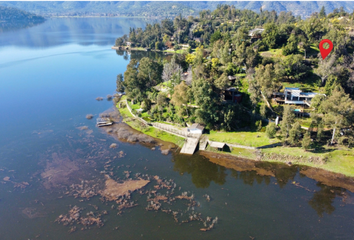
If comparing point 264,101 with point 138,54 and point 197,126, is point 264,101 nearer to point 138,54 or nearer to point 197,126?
point 197,126

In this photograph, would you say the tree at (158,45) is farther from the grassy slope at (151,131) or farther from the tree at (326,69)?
the tree at (326,69)

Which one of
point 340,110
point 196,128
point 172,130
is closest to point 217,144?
point 196,128

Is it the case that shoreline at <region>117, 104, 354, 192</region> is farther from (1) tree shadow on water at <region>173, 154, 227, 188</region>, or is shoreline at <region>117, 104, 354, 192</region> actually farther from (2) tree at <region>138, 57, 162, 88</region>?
(2) tree at <region>138, 57, 162, 88</region>

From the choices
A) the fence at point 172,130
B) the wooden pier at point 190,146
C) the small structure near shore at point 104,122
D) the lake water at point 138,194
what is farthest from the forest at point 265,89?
the lake water at point 138,194

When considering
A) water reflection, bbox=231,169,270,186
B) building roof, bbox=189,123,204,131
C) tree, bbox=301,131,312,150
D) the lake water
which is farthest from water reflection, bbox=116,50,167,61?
water reflection, bbox=231,169,270,186

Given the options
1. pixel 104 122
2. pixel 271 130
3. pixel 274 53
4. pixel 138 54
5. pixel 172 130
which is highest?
pixel 274 53
